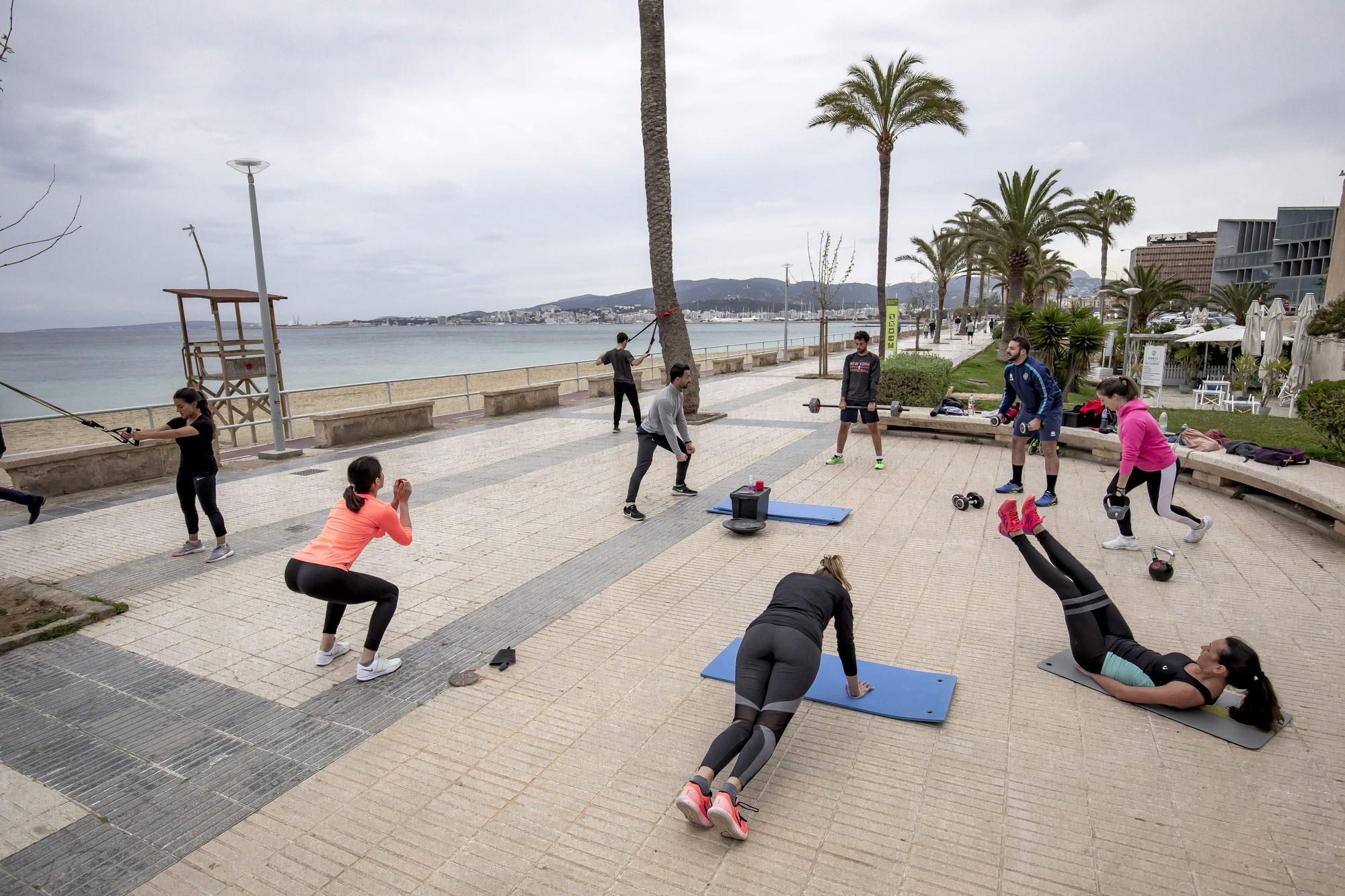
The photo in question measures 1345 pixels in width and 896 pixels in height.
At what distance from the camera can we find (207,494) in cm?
678

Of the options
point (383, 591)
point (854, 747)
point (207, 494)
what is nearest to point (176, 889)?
point (383, 591)

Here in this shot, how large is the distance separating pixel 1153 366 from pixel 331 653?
57.7 ft

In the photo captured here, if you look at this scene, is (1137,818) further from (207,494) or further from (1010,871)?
(207,494)

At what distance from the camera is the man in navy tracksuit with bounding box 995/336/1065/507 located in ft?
26.7

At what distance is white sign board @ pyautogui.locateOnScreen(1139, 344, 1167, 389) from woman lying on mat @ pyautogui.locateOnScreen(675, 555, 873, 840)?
15368mm

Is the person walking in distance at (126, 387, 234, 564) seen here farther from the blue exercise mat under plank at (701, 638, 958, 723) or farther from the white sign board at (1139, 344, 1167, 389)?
the white sign board at (1139, 344, 1167, 389)

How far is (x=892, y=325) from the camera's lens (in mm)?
20312

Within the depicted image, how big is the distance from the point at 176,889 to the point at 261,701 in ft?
5.11

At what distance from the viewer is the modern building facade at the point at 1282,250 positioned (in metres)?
75.7

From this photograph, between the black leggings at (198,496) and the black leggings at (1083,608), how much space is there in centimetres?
705

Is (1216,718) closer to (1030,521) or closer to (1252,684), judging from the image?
(1252,684)

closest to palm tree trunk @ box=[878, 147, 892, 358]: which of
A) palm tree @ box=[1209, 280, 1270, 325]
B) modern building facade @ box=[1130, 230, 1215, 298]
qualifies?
palm tree @ box=[1209, 280, 1270, 325]

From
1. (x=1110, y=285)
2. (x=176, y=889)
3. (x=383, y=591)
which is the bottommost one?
(x=176, y=889)

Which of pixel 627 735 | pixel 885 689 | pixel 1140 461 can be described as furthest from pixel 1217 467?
pixel 627 735
